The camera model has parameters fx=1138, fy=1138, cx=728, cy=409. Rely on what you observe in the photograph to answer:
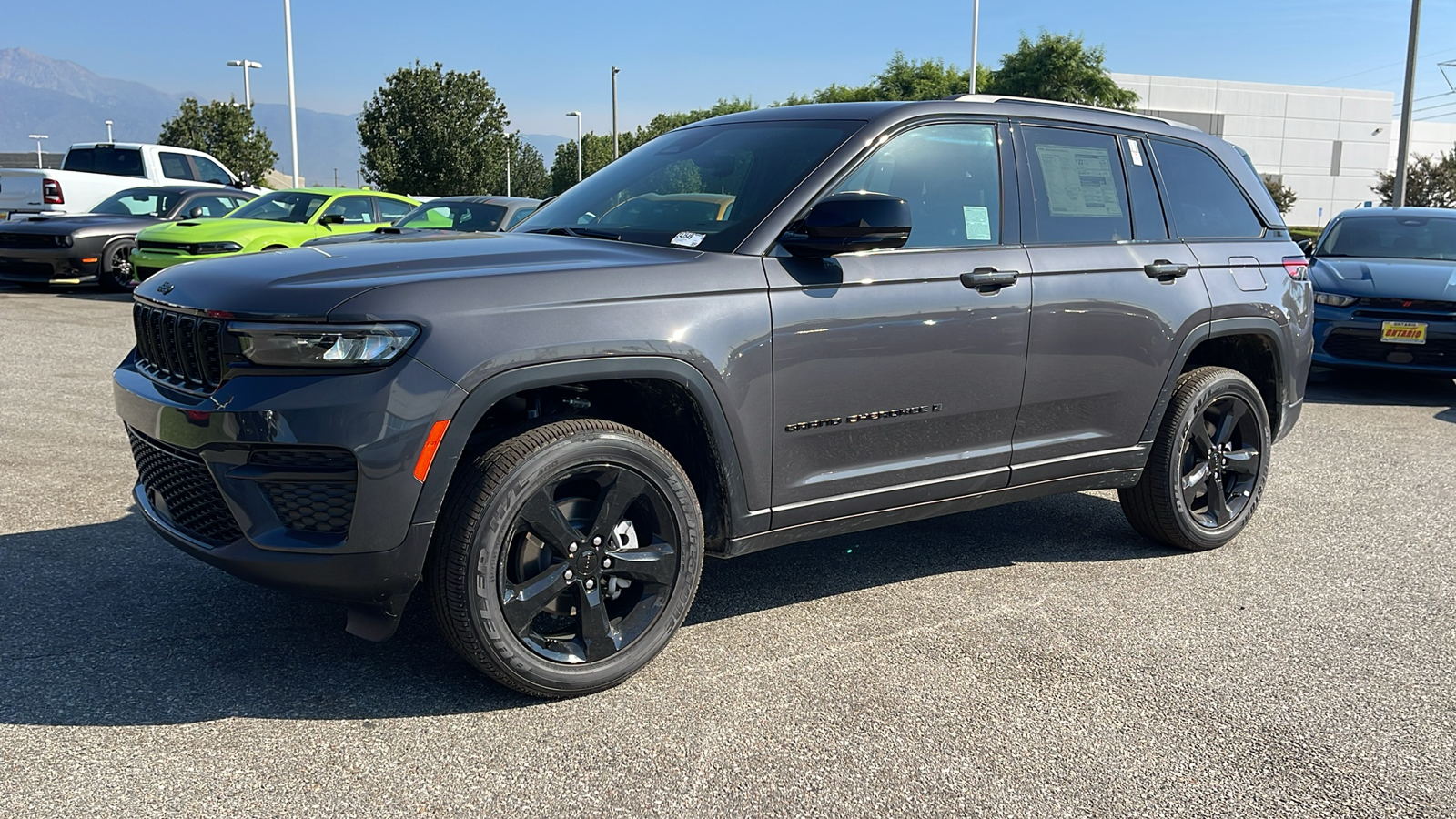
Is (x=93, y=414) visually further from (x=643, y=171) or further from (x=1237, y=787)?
(x=1237, y=787)

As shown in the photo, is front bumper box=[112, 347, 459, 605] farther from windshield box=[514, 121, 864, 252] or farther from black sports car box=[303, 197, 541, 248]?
black sports car box=[303, 197, 541, 248]

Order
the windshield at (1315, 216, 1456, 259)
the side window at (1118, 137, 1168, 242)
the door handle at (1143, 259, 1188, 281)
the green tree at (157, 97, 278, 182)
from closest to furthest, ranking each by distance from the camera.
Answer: the door handle at (1143, 259, 1188, 281) < the side window at (1118, 137, 1168, 242) < the windshield at (1315, 216, 1456, 259) < the green tree at (157, 97, 278, 182)

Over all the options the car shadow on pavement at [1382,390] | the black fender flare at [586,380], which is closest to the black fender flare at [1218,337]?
the black fender flare at [586,380]

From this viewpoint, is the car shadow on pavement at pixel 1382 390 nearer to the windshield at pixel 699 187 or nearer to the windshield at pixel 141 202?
the windshield at pixel 699 187

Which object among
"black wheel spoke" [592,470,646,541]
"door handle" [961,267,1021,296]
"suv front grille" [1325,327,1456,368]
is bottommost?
"suv front grille" [1325,327,1456,368]

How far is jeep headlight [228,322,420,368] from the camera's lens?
290cm

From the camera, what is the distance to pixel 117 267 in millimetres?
14969

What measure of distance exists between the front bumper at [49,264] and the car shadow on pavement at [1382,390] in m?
14.1

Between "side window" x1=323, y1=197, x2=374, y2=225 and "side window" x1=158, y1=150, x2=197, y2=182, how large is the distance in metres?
6.15

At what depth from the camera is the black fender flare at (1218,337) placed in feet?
15.4

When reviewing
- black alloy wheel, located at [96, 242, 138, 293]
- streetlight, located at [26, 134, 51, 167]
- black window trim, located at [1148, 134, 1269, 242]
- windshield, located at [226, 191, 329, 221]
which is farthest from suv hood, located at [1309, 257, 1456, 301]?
streetlight, located at [26, 134, 51, 167]

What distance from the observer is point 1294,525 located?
5.50m

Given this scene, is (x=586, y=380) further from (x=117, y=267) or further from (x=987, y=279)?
(x=117, y=267)

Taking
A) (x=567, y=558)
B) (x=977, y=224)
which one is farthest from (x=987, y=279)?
(x=567, y=558)
